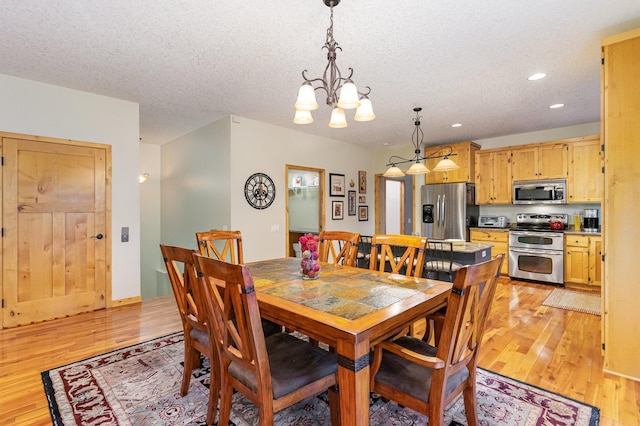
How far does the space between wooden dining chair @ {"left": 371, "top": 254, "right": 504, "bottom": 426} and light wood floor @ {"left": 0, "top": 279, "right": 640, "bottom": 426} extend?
108 centimetres

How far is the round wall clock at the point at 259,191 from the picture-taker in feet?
15.5

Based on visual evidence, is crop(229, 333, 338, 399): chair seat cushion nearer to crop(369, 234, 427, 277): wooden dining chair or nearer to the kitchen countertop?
crop(369, 234, 427, 277): wooden dining chair

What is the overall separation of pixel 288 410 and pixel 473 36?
3.04 meters

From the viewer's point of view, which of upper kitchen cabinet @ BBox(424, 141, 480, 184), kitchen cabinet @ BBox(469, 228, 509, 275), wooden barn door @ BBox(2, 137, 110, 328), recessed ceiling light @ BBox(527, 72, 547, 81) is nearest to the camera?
recessed ceiling light @ BBox(527, 72, 547, 81)

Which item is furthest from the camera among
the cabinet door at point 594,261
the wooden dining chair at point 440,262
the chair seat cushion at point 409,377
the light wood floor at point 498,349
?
the cabinet door at point 594,261

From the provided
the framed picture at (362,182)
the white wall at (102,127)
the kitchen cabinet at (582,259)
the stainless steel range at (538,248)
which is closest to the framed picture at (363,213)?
the framed picture at (362,182)

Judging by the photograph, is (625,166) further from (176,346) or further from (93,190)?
(93,190)

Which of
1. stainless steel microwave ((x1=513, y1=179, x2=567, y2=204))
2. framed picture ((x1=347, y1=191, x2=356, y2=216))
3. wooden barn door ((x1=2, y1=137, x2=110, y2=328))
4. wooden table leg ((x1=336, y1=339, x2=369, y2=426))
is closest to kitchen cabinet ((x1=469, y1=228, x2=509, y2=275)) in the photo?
stainless steel microwave ((x1=513, y1=179, x2=567, y2=204))

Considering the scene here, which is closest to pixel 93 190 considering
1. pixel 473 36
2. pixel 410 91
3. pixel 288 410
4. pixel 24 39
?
pixel 24 39

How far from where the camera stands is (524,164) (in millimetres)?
5352

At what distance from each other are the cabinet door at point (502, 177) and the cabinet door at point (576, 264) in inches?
48.0

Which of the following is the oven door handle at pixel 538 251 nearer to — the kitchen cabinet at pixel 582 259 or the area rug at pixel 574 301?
the kitchen cabinet at pixel 582 259

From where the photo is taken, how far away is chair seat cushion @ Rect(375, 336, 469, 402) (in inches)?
53.9

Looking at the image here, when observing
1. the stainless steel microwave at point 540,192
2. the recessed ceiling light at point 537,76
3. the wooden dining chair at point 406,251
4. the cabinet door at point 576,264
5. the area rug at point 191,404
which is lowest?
the area rug at point 191,404
